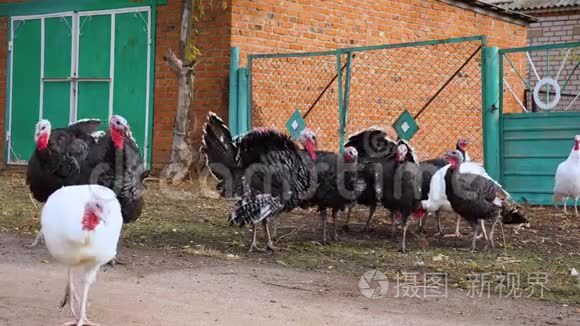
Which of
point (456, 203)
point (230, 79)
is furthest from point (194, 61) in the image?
point (456, 203)

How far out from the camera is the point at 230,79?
40.1 ft

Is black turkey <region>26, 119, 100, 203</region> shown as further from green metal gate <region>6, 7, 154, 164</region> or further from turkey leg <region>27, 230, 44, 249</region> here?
green metal gate <region>6, 7, 154, 164</region>

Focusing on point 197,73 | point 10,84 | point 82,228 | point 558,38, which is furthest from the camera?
point 558,38

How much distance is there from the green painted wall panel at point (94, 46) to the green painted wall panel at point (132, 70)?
0.72 feet

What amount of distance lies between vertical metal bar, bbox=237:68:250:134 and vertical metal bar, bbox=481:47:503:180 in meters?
3.70

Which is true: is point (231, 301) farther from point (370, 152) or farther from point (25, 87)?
point (25, 87)

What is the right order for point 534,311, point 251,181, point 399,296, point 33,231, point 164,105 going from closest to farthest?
1. point 534,311
2. point 399,296
3. point 251,181
4. point 33,231
5. point 164,105

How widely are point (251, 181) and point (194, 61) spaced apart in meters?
5.06

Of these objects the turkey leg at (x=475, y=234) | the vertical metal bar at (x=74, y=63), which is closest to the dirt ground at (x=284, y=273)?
the turkey leg at (x=475, y=234)

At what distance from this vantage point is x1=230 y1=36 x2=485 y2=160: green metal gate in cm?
1219

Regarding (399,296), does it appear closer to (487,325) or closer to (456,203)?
(487,325)

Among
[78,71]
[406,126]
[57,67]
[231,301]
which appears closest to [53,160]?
[231,301]

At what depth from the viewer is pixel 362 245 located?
25.3 feet

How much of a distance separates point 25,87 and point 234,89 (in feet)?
14.8
